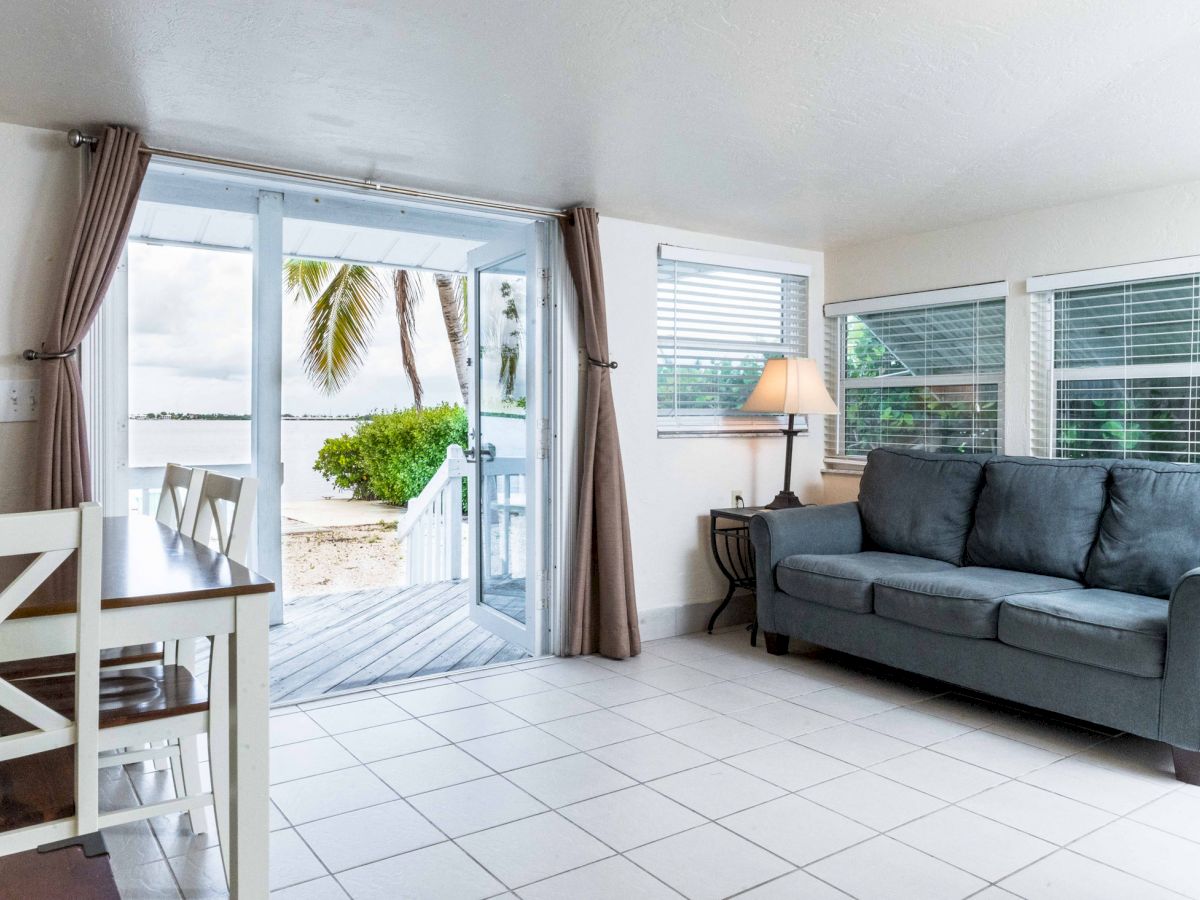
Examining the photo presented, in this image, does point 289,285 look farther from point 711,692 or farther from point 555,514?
point 711,692

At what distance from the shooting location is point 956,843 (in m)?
2.35

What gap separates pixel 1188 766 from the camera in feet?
9.02

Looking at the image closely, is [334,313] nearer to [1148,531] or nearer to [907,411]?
[907,411]

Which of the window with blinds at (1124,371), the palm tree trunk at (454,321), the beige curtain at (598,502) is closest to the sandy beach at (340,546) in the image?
the palm tree trunk at (454,321)

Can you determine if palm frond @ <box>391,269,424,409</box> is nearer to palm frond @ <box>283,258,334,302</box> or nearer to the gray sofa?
palm frond @ <box>283,258,334,302</box>

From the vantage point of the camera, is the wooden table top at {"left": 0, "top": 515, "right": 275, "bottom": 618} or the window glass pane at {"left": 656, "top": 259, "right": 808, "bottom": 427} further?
the window glass pane at {"left": 656, "top": 259, "right": 808, "bottom": 427}

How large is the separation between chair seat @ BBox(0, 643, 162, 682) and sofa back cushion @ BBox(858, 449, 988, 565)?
11.1ft

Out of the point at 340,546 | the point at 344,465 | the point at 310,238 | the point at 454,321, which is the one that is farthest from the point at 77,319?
the point at 344,465

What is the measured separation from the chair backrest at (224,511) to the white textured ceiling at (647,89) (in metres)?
1.26

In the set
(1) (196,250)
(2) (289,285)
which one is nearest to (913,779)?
(1) (196,250)

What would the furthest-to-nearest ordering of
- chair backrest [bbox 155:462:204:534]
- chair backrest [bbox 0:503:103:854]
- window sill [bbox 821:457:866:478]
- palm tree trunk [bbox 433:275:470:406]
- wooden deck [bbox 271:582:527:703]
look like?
palm tree trunk [bbox 433:275:470:406], window sill [bbox 821:457:866:478], wooden deck [bbox 271:582:527:703], chair backrest [bbox 155:462:204:534], chair backrest [bbox 0:503:103:854]

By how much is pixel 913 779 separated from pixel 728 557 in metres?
2.16

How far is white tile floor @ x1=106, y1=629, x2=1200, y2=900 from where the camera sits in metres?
2.16

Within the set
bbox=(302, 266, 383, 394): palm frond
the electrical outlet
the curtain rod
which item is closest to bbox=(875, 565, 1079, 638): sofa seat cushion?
the curtain rod
